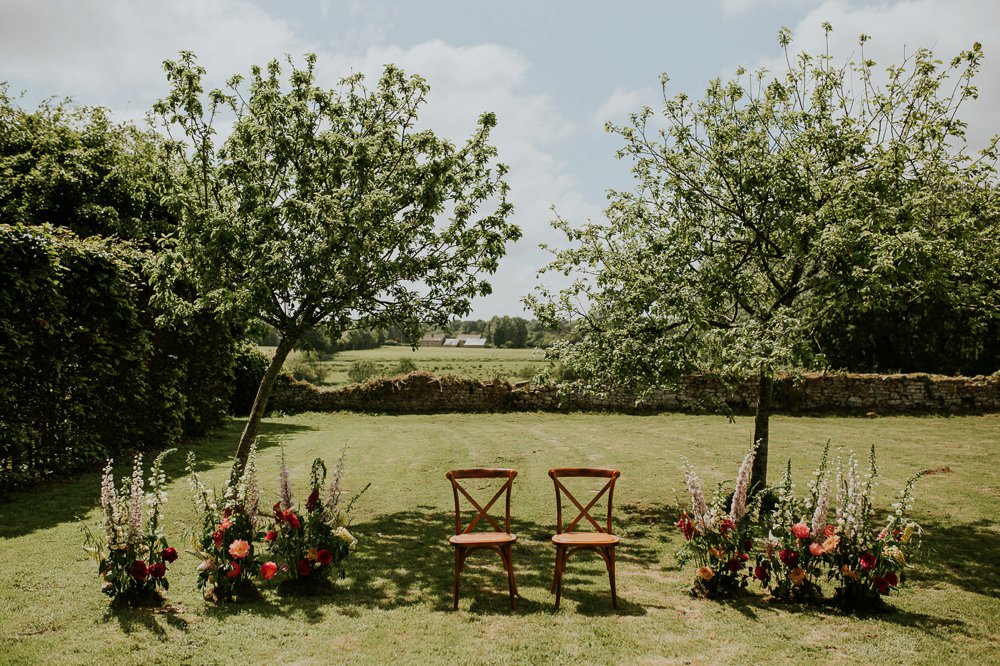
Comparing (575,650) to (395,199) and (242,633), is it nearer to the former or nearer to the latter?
(242,633)

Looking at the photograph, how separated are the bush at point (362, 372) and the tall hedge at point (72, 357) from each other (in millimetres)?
15033

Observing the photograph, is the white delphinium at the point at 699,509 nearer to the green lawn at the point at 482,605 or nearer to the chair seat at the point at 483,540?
the green lawn at the point at 482,605

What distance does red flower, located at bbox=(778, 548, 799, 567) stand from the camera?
6.05 metres

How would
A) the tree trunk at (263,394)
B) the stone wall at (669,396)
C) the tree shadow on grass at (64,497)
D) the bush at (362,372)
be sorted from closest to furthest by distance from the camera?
the tree shadow on grass at (64,497)
the tree trunk at (263,394)
the stone wall at (669,396)
the bush at (362,372)

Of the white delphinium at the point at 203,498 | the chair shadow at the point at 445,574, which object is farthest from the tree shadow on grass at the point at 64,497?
the chair shadow at the point at 445,574

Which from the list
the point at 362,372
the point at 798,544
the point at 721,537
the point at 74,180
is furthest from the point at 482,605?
the point at 362,372

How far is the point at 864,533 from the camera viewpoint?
6.00m

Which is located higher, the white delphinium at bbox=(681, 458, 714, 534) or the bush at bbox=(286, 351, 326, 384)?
the bush at bbox=(286, 351, 326, 384)

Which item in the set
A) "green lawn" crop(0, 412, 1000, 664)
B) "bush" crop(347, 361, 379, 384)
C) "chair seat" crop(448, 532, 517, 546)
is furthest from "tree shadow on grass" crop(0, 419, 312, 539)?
"bush" crop(347, 361, 379, 384)

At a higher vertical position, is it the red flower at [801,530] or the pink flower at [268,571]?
the red flower at [801,530]

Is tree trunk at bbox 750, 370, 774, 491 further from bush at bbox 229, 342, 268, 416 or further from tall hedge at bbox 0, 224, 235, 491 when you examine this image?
bush at bbox 229, 342, 268, 416

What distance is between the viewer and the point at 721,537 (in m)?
6.30

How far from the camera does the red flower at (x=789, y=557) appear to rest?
238 inches

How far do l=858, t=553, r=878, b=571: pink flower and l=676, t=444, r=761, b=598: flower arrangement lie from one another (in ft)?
3.05
